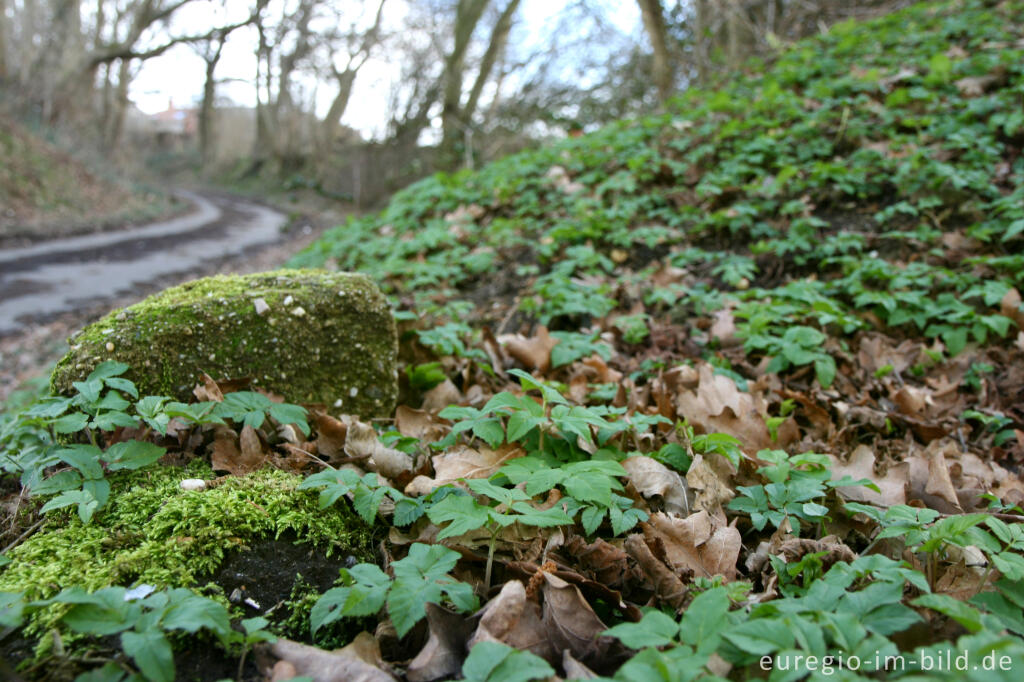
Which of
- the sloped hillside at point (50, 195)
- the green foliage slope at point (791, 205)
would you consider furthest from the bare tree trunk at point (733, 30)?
the sloped hillside at point (50, 195)

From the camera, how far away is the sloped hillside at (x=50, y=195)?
11531 mm

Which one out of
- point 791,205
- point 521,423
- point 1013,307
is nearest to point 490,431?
point 521,423

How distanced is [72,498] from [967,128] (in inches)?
256

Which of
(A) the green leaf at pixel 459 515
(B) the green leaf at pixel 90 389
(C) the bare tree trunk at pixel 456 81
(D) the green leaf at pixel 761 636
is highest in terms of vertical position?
(C) the bare tree trunk at pixel 456 81

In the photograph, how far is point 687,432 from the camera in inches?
81.9

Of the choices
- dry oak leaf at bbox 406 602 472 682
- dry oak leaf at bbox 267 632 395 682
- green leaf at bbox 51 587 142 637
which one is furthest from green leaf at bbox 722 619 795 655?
green leaf at bbox 51 587 142 637

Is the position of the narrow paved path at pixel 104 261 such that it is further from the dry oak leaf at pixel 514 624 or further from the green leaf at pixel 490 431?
the dry oak leaf at pixel 514 624

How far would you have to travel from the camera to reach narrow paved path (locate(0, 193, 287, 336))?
23.8 ft

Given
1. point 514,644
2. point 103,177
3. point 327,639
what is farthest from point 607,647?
point 103,177

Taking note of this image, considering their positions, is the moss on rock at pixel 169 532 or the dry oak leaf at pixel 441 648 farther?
the moss on rock at pixel 169 532

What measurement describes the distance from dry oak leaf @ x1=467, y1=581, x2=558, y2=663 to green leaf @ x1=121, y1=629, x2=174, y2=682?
0.56m

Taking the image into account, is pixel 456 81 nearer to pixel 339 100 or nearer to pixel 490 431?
pixel 490 431

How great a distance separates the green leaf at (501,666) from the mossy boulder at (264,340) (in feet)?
4.99

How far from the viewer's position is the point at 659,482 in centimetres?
189
